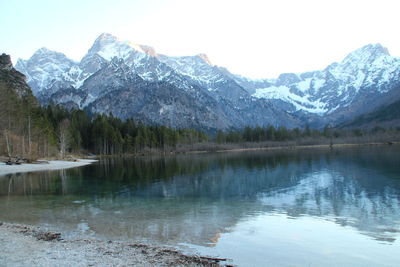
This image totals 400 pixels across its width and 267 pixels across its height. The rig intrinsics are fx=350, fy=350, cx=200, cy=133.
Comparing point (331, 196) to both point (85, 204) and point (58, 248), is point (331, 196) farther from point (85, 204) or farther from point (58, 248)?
point (58, 248)

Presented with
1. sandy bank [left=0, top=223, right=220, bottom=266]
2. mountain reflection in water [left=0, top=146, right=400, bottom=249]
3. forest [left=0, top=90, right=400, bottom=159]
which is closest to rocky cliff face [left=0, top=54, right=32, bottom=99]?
forest [left=0, top=90, right=400, bottom=159]

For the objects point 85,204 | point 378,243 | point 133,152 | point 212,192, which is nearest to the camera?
point 378,243

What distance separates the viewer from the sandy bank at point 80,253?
1622 centimetres

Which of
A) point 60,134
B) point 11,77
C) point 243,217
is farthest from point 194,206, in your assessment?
point 11,77

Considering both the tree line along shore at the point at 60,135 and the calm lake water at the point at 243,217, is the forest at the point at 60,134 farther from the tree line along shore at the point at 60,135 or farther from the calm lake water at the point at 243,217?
the calm lake water at the point at 243,217

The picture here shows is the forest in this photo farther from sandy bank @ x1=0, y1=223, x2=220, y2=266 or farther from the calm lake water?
sandy bank @ x1=0, y1=223, x2=220, y2=266

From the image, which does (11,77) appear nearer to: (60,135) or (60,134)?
(60,134)

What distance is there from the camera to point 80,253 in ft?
58.2

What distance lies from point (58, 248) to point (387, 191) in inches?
1416

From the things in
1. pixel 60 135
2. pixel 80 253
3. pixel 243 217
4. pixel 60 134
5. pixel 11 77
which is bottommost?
pixel 243 217

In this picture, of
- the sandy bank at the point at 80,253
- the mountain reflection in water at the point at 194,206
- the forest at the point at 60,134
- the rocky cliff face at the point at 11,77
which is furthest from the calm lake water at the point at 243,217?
the rocky cliff face at the point at 11,77

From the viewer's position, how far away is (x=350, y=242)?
67.5ft

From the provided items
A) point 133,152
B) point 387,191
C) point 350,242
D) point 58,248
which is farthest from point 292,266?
point 133,152

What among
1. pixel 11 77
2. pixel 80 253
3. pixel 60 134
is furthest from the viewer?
pixel 11 77
